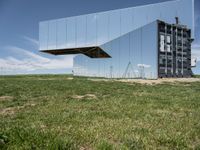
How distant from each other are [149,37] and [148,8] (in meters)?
10.8

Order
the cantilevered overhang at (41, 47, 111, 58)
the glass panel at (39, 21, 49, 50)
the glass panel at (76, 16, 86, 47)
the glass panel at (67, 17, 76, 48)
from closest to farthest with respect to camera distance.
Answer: the cantilevered overhang at (41, 47, 111, 58) → the glass panel at (76, 16, 86, 47) → the glass panel at (67, 17, 76, 48) → the glass panel at (39, 21, 49, 50)

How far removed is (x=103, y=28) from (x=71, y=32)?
9.46m

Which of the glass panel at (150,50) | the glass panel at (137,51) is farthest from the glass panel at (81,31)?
the glass panel at (150,50)

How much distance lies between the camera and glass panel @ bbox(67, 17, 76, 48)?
63.7 metres

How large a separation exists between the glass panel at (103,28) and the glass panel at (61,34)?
1031 cm

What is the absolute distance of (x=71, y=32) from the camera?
64312mm

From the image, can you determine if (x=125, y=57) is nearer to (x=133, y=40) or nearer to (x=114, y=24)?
(x=133, y=40)

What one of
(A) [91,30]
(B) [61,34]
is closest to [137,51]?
(A) [91,30]

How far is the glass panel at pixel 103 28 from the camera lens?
58.2 meters

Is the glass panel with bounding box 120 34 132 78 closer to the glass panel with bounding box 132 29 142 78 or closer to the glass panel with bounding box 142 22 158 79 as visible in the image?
the glass panel with bounding box 132 29 142 78

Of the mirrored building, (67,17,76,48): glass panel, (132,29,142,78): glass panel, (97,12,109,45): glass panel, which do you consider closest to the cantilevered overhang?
the mirrored building

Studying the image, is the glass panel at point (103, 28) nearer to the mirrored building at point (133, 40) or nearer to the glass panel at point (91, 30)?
the mirrored building at point (133, 40)

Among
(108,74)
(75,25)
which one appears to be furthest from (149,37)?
(75,25)

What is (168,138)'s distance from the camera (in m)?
5.23
